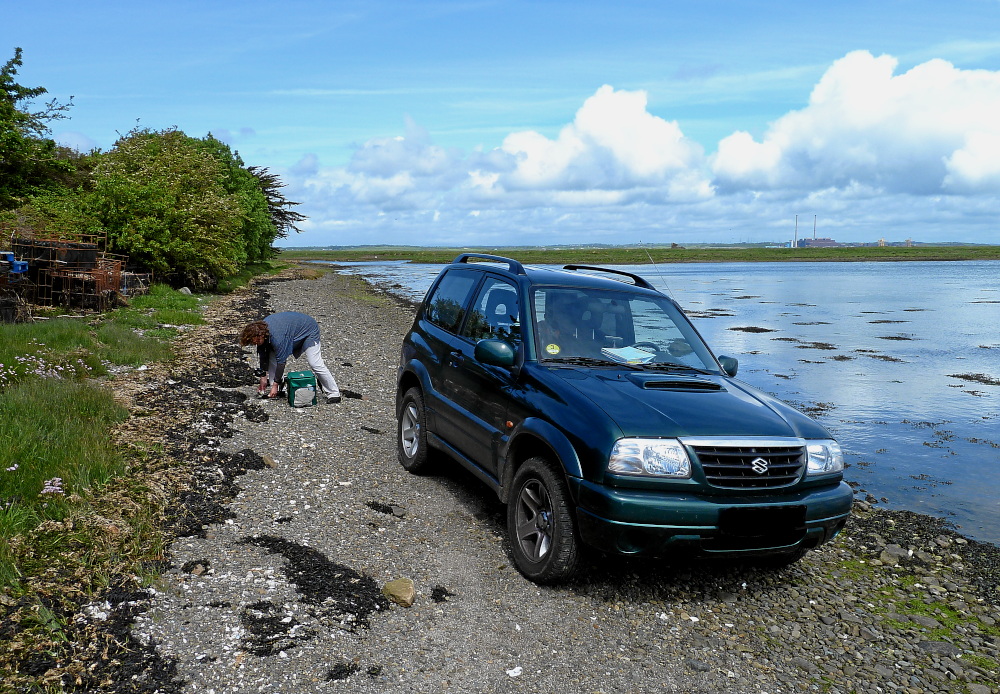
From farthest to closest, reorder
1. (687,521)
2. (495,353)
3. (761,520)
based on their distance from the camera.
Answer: (495,353)
(761,520)
(687,521)

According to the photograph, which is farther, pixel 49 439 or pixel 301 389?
pixel 301 389

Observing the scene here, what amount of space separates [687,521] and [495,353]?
1.88m

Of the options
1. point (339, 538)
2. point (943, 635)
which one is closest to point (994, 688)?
point (943, 635)

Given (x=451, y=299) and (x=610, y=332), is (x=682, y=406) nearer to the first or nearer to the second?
(x=610, y=332)

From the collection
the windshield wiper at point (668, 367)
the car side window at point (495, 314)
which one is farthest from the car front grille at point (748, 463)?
the car side window at point (495, 314)

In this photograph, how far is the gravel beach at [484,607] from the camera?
409 cm

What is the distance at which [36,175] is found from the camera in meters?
32.2

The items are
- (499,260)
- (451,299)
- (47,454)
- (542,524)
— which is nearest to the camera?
(542,524)

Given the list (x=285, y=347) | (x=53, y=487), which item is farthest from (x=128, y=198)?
(x=53, y=487)

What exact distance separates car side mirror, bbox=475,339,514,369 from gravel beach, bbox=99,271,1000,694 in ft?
4.80

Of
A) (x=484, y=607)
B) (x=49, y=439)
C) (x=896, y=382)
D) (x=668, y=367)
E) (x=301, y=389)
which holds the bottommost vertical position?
(x=896, y=382)

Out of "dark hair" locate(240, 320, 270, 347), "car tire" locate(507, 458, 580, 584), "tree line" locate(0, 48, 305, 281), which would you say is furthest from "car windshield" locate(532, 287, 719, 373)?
"tree line" locate(0, 48, 305, 281)

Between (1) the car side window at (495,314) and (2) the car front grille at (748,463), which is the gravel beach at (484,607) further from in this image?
(1) the car side window at (495,314)

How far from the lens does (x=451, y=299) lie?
24.5 ft
